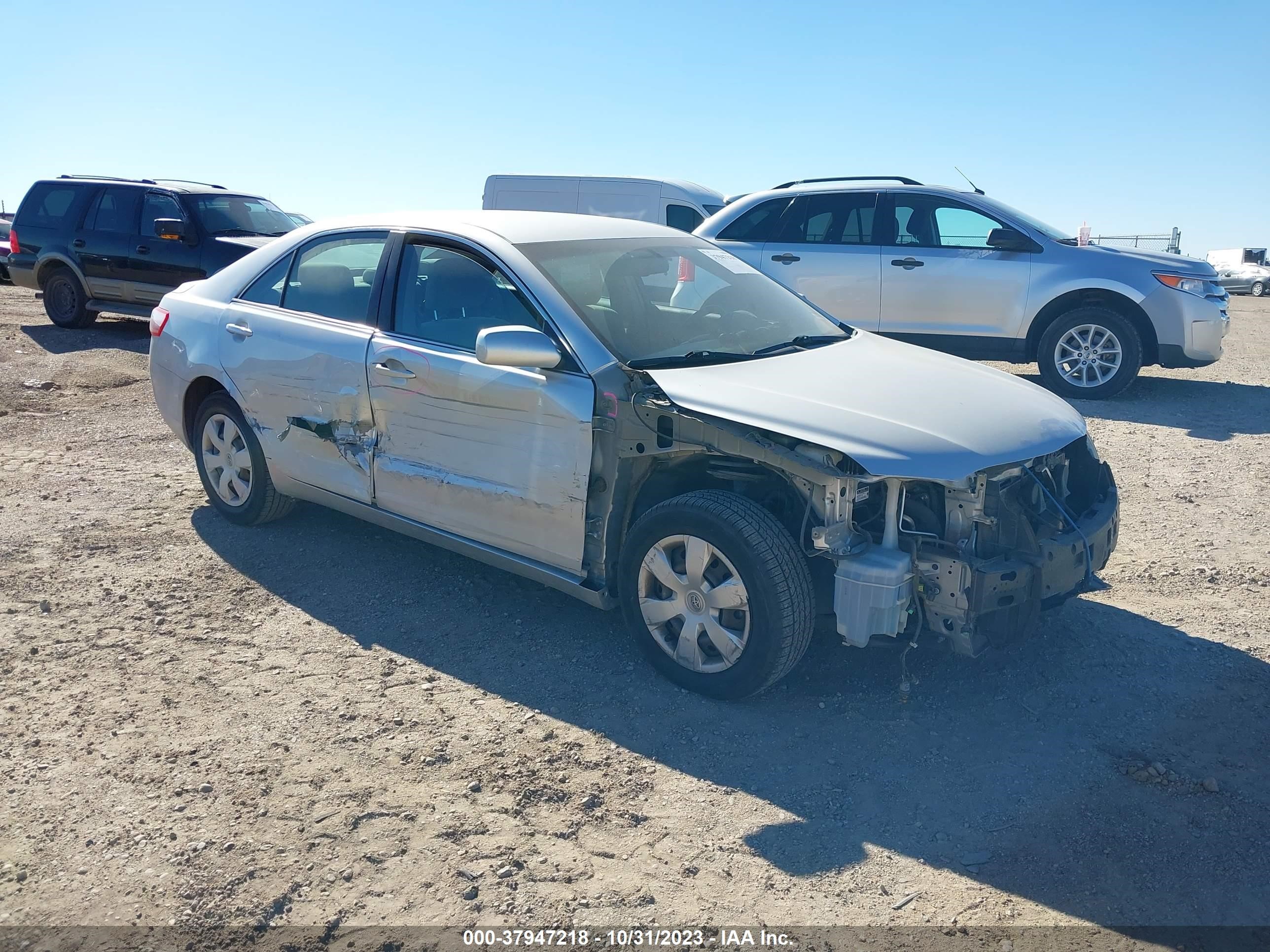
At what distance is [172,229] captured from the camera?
39.4 ft

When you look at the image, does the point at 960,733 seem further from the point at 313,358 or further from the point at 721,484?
the point at 313,358

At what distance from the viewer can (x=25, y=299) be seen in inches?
711

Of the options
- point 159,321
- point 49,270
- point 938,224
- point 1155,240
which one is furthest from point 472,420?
point 1155,240

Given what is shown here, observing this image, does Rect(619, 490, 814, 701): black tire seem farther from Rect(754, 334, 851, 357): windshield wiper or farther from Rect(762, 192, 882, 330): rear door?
Rect(762, 192, 882, 330): rear door

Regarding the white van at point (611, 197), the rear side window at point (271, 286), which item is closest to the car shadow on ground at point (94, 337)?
the white van at point (611, 197)

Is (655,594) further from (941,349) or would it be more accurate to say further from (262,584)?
(941,349)

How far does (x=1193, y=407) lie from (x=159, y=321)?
26.9 ft

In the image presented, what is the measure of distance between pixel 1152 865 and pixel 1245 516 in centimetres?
371

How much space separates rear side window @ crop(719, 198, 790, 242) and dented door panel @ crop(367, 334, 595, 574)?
6153mm

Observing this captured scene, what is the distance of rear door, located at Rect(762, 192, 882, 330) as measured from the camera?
9.60m

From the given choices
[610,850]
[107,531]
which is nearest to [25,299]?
[107,531]

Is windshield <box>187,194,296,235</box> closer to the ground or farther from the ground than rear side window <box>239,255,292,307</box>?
farther from the ground

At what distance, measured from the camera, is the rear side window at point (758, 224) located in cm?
995

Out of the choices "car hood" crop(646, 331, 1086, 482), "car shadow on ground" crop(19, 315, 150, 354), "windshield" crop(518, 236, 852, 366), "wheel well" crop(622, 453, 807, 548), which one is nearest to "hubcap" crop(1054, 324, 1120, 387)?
"windshield" crop(518, 236, 852, 366)
